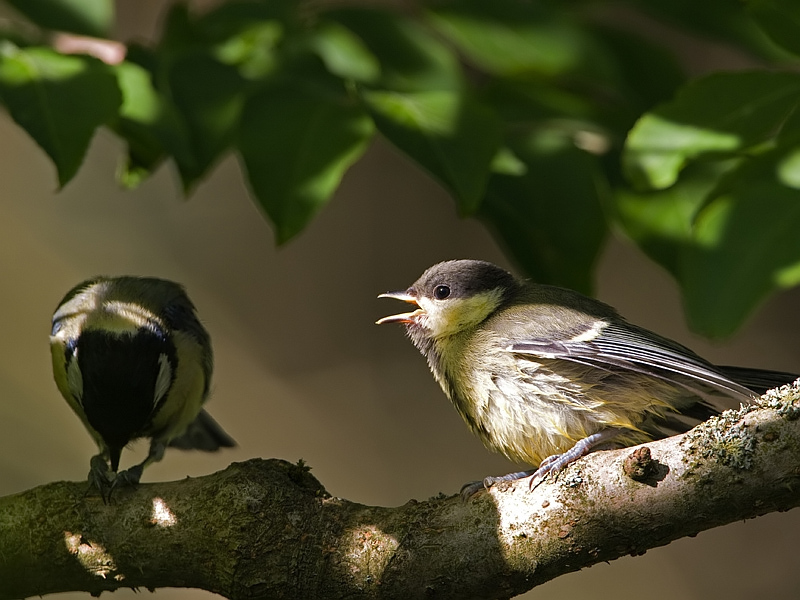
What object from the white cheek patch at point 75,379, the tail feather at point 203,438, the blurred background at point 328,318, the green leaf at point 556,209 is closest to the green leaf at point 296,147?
the green leaf at point 556,209

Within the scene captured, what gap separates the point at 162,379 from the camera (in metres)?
2.95

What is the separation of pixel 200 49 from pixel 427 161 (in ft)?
2.51

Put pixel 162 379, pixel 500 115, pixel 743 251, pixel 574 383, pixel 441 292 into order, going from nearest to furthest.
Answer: pixel 743 251, pixel 574 383, pixel 500 115, pixel 441 292, pixel 162 379

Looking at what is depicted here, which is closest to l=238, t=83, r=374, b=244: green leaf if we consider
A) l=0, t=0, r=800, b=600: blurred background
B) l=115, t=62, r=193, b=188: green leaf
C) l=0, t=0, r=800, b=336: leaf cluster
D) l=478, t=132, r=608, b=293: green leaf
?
l=0, t=0, r=800, b=336: leaf cluster

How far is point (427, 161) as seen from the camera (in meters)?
2.03

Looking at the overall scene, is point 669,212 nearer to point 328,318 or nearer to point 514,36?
point 514,36

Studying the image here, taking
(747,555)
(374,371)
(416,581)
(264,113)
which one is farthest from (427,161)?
(747,555)

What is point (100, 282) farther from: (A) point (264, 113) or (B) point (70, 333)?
(A) point (264, 113)

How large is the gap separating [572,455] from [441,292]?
0.85 metres

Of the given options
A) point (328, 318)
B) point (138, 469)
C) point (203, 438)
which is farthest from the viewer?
point (328, 318)

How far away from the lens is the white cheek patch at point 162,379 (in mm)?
2893

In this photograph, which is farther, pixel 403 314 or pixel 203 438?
pixel 203 438

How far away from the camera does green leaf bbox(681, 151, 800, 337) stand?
6.04 ft

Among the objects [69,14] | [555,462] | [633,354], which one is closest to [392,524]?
[555,462]
